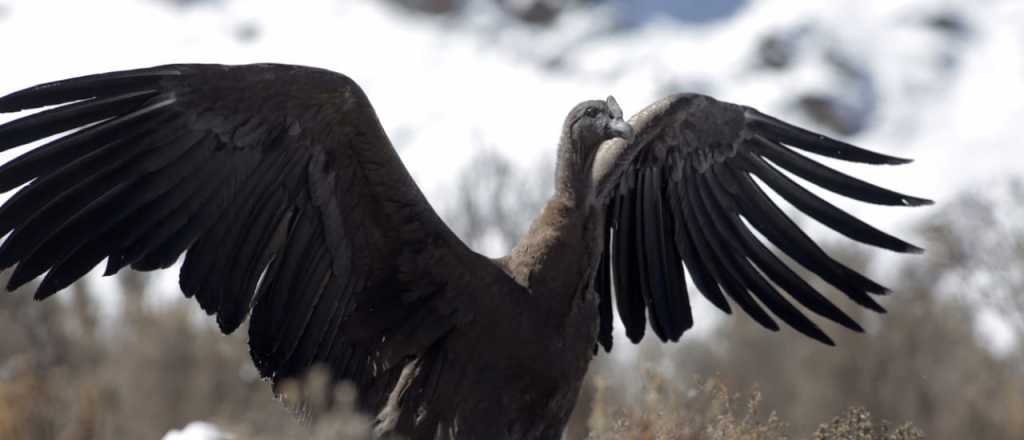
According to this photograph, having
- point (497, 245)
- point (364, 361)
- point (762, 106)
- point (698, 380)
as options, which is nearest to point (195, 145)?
point (364, 361)

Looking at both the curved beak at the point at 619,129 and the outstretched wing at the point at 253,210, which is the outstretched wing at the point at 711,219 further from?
the outstretched wing at the point at 253,210

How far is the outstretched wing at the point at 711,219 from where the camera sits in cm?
810

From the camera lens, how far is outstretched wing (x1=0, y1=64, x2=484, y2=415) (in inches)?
262

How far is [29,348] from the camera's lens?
2208cm

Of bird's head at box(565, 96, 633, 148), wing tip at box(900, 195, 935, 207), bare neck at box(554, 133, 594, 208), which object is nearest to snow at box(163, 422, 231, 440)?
bare neck at box(554, 133, 594, 208)

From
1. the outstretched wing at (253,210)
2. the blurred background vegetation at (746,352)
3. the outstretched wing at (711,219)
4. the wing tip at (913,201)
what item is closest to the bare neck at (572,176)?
the outstretched wing at (253,210)

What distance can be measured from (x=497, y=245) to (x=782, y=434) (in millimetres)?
22878

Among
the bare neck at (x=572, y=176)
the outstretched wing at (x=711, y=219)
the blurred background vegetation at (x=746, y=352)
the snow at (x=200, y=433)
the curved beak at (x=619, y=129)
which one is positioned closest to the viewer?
the bare neck at (x=572, y=176)

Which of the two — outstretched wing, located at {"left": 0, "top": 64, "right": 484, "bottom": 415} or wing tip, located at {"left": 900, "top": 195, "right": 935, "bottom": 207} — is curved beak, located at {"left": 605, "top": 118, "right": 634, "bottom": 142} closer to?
outstretched wing, located at {"left": 0, "top": 64, "right": 484, "bottom": 415}

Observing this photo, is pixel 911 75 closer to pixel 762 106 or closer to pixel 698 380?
pixel 762 106

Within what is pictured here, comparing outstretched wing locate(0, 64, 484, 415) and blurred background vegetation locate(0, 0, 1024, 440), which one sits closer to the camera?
outstretched wing locate(0, 64, 484, 415)

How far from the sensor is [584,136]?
7125mm

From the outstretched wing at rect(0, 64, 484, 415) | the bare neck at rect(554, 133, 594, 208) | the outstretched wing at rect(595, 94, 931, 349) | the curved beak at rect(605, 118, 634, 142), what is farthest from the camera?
the outstretched wing at rect(595, 94, 931, 349)

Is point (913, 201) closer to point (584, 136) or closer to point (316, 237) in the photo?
point (584, 136)
